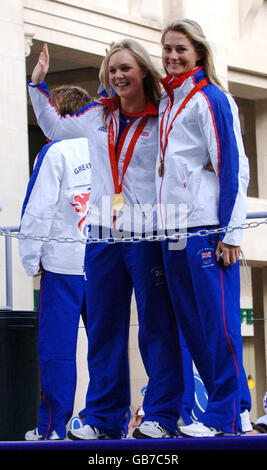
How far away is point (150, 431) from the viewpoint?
4289mm

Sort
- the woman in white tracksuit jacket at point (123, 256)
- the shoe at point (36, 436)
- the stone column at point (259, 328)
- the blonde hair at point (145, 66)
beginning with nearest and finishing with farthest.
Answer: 1. the woman in white tracksuit jacket at point (123, 256)
2. the blonde hair at point (145, 66)
3. the shoe at point (36, 436)
4. the stone column at point (259, 328)

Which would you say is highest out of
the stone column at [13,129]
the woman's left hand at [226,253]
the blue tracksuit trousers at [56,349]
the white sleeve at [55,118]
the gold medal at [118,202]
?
the stone column at [13,129]

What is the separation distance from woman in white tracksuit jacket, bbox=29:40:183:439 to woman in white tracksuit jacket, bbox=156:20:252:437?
0.10 metres

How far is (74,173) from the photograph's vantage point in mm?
5625

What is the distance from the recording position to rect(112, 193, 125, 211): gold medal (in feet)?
14.9

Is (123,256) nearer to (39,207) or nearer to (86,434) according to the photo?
(86,434)

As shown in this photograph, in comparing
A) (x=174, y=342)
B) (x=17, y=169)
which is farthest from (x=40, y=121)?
(x=17, y=169)

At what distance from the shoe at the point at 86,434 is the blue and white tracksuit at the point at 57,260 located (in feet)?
2.68

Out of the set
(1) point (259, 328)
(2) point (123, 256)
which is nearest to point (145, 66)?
(2) point (123, 256)

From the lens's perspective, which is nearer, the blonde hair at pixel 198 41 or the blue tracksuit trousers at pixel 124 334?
the blue tracksuit trousers at pixel 124 334

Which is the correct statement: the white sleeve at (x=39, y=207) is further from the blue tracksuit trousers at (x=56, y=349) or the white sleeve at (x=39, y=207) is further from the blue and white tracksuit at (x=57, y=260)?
the blue tracksuit trousers at (x=56, y=349)

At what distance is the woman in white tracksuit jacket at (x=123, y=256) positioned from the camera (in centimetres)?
449
